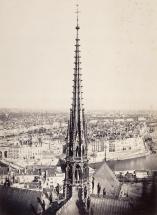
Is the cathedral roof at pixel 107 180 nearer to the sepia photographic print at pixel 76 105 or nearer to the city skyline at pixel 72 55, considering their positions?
the sepia photographic print at pixel 76 105

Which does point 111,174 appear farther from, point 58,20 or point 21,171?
point 58,20

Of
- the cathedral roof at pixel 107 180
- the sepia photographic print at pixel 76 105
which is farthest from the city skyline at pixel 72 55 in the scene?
the cathedral roof at pixel 107 180

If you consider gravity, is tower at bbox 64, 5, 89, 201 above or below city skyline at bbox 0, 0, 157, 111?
below

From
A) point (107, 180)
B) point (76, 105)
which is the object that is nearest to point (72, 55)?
point (76, 105)

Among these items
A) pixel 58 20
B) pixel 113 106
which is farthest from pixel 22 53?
pixel 113 106

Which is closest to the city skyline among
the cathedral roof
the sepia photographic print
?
the sepia photographic print

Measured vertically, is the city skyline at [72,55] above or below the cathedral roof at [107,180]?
above

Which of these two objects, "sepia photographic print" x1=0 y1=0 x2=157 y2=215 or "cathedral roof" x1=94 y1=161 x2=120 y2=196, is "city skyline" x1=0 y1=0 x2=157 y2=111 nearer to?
"sepia photographic print" x1=0 y1=0 x2=157 y2=215
